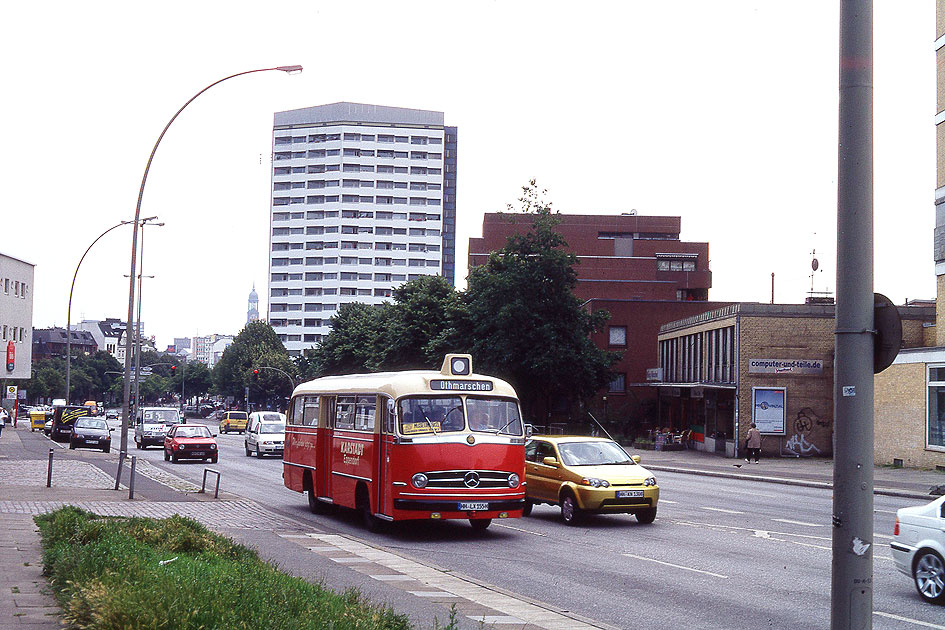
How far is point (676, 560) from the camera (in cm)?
1435

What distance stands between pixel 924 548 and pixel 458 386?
26.5ft

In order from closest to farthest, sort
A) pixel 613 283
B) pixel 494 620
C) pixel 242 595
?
1. pixel 242 595
2. pixel 494 620
3. pixel 613 283

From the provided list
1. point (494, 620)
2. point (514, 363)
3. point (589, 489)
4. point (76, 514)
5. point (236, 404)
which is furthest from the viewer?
point (236, 404)

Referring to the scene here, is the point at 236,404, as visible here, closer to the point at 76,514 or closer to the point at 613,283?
the point at 613,283

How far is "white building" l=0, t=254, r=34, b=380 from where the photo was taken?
213ft

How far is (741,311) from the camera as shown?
47031mm

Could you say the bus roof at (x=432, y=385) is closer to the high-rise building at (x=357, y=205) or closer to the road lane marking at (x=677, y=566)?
the road lane marking at (x=677, y=566)

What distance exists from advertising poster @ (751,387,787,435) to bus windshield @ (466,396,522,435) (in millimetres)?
30310

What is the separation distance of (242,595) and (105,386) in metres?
156

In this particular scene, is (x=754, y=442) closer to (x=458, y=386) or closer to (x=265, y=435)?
(x=265, y=435)

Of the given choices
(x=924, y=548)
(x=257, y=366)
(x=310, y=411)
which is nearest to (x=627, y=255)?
(x=257, y=366)

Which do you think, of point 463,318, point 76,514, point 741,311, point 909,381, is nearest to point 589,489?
point 76,514

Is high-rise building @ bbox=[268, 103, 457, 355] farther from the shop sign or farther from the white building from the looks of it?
the shop sign

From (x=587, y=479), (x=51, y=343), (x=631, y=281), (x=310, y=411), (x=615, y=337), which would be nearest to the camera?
(x=587, y=479)
